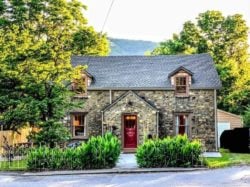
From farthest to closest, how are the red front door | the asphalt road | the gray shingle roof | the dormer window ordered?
the gray shingle roof
the dormer window
the red front door
the asphalt road

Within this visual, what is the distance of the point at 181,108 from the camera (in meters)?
31.0

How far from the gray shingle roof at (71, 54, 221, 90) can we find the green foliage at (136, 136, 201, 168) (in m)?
11.1

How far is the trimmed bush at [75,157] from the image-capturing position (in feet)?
65.4

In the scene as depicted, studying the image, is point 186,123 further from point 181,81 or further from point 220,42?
point 220,42

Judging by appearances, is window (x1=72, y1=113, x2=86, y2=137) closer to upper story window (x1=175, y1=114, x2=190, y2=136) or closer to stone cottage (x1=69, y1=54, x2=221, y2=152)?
stone cottage (x1=69, y1=54, x2=221, y2=152)

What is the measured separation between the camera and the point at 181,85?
3108 centimetres

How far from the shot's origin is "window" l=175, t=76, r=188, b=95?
31089 mm

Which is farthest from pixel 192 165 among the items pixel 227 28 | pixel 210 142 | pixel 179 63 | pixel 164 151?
pixel 227 28

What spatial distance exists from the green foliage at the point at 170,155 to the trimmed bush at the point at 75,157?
1.52 metres

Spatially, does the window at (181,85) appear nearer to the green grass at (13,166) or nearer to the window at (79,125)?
the window at (79,125)

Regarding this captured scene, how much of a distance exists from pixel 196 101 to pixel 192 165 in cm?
1139

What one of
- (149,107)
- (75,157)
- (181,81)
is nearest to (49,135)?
(75,157)

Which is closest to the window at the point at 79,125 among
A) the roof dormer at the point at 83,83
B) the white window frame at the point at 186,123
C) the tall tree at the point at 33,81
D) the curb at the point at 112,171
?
the roof dormer at the point at 83,83

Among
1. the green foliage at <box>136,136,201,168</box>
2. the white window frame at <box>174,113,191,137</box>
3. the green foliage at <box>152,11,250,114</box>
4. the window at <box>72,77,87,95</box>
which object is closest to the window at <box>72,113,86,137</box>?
the window at <box>72,77,87,95</box>
